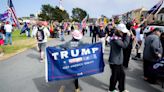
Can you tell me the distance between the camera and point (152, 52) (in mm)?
7531

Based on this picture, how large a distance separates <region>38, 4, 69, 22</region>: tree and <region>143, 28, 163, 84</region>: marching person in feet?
253

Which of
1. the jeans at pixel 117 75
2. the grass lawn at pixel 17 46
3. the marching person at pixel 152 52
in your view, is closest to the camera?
the jeans at pixel 117 75

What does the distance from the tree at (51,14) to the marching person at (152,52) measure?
77.1 metres

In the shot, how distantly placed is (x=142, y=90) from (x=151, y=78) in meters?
0.98

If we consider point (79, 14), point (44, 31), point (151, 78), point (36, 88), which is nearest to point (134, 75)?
point (151, 78)

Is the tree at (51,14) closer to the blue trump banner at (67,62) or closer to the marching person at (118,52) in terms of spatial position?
the blue trump banner at (67,62)

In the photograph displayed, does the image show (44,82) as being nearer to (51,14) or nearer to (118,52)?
(118,52)

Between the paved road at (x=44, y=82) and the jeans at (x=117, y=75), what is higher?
the jeans at (x=117, y=75)

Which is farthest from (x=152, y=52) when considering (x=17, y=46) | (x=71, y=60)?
(x=17, y=46)

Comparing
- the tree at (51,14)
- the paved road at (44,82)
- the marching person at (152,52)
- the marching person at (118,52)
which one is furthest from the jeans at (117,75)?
the tree at (51,14)

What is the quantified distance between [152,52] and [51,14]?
90338mm

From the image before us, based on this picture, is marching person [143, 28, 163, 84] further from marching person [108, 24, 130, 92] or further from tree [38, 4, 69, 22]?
tree [38, 4, 69, 22]

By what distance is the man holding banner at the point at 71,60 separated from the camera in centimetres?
657

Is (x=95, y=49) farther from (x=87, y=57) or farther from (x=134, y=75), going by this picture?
(x=134, y=75)
